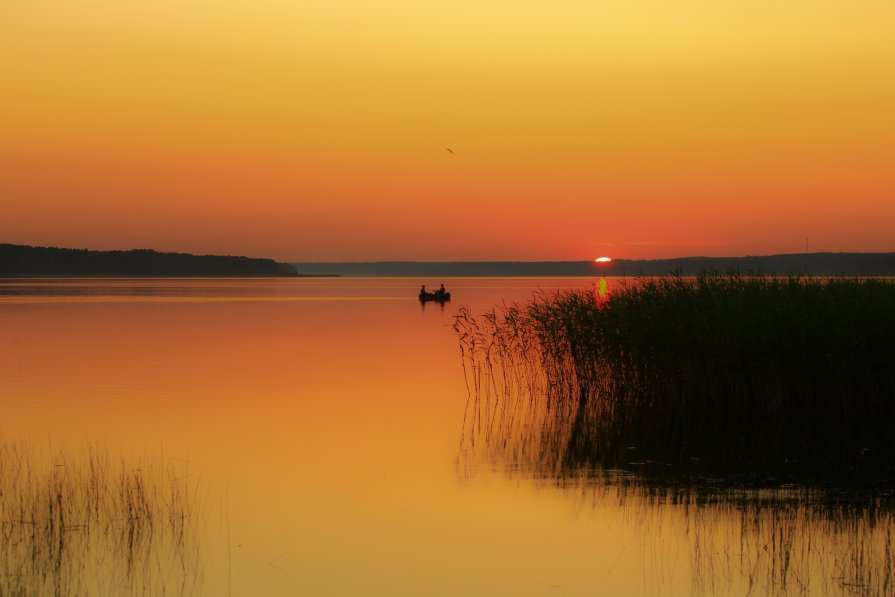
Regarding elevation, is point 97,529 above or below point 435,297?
below

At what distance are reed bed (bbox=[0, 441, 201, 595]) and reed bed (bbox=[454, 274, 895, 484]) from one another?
5.63 m

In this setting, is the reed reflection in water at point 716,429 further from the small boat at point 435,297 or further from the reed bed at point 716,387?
the small boat at point 435,297

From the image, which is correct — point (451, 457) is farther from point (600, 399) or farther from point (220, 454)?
point (600, 399)

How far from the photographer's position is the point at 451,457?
16.7m

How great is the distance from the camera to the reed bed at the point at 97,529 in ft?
33.3

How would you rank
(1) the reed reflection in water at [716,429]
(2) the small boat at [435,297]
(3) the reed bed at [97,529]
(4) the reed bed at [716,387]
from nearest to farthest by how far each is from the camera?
1. (3) the reed bed at [97,529]
2. (1) the reed reflection in water at [716,429]
3. (4) the reed bed at [716,387]
4. (2) the small boat at [435,297]

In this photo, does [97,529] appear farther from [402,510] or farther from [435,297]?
[435,297]

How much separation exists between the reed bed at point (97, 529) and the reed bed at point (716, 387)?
563cm

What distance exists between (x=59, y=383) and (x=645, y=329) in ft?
48.9

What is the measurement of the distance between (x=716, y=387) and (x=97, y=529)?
12.5 meters

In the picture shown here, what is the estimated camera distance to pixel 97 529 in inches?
461

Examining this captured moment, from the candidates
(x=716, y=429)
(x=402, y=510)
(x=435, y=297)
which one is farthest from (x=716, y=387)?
(x=435, y=297)

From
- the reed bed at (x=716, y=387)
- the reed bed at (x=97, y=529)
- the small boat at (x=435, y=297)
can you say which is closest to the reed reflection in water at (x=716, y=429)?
the reed bed at (x=716, y=387)

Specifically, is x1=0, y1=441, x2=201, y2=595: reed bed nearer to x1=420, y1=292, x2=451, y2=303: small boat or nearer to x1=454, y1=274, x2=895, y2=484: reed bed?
x1=454, y1=274, x2=895, y2=484: reed bed
